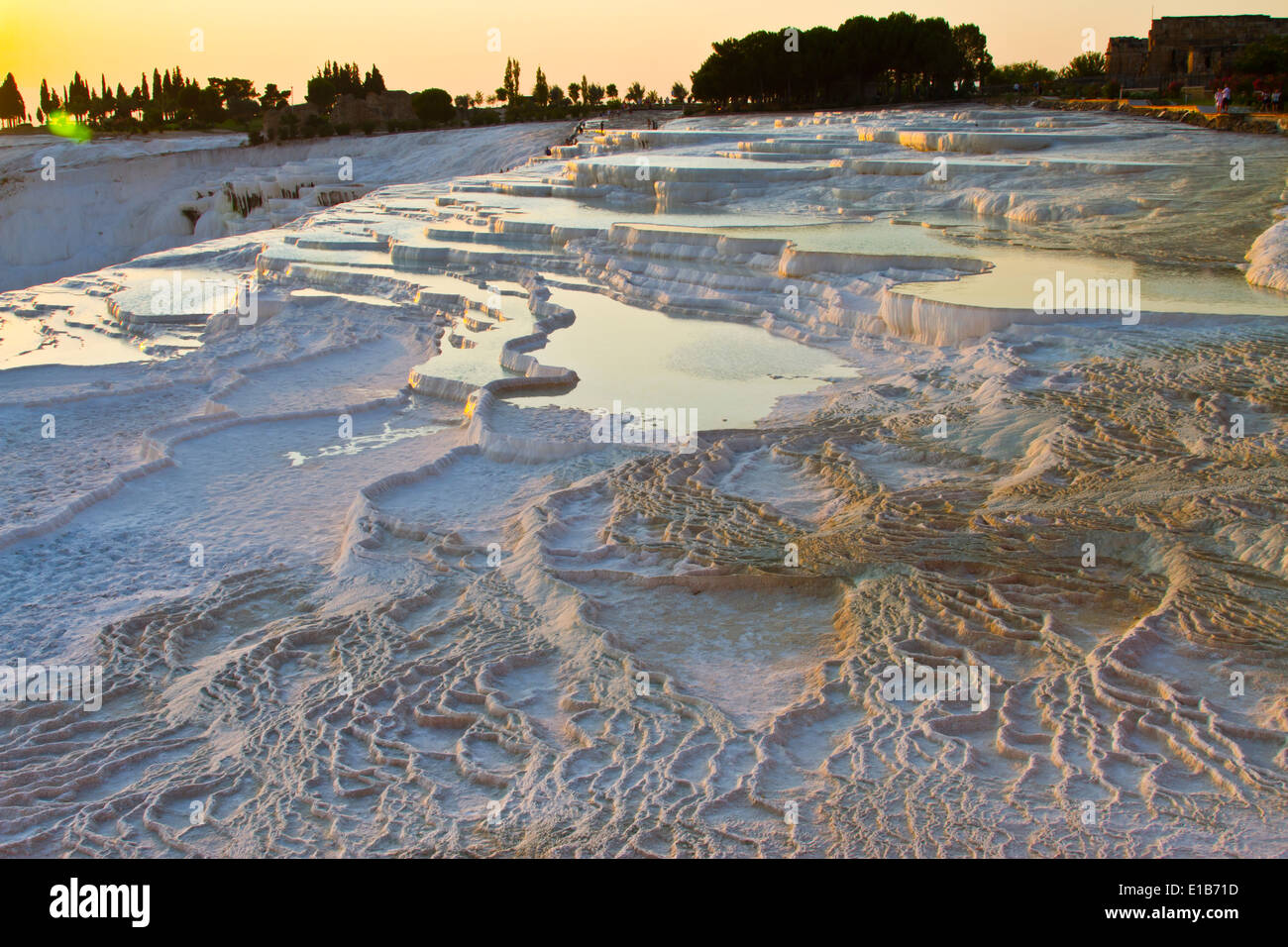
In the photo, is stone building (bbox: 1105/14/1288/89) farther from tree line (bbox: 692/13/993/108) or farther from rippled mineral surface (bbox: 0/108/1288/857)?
rippled mineral surface (bbox: 0/108/1288/857)

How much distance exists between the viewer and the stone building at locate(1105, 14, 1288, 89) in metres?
24.1

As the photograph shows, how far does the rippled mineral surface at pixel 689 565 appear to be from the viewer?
2.77 metres

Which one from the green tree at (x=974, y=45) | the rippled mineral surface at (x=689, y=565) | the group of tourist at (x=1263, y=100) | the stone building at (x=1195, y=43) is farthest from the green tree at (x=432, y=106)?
the rippled mineral surface at (x=689, y=565)

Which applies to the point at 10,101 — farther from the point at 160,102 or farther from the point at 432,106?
the point at 432,106

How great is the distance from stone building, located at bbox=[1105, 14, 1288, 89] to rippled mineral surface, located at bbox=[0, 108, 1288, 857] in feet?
60.6

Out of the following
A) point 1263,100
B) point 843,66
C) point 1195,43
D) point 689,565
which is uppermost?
point 843,66

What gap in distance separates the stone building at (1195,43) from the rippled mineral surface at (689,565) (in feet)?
60.6

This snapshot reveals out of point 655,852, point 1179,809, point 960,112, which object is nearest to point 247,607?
point 655,852

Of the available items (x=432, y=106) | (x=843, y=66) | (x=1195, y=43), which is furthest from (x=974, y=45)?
(x=432, y=106)

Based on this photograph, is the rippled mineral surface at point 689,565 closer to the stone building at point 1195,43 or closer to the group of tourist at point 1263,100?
the group of tourist at point 1263,100

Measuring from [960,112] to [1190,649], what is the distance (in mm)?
18665

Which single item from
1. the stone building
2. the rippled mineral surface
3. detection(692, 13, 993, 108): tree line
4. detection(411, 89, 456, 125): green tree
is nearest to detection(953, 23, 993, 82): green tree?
detection(692, 13, 993, 108): tree line

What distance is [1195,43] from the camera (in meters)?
25.0

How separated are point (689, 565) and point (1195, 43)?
26692 millimetres
